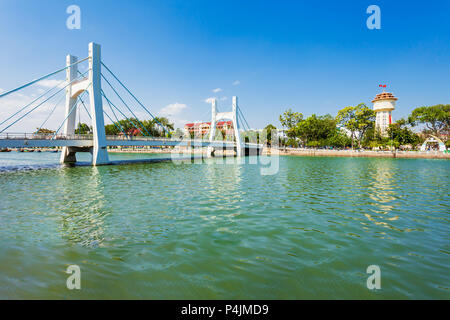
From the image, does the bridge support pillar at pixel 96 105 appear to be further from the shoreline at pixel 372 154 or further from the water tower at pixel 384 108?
the water tower at pixel 384 108

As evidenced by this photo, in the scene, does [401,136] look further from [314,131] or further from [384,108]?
[314,131]

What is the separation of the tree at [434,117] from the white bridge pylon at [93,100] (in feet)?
289

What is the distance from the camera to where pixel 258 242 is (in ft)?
20.9

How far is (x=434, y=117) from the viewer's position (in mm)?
70375

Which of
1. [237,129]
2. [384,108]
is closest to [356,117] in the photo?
[384,108]

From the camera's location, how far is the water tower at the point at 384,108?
268 feet

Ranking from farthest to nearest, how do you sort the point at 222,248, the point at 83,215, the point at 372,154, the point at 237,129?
1. the point at 372,154
2. the point at 237,129
3. the point at 83,215
4. the point at 222,248

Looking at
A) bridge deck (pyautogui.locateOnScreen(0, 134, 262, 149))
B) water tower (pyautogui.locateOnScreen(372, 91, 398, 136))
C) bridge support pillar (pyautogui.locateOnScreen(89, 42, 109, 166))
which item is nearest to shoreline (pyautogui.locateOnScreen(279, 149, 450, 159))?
water tower (pyautogui.locateOnScreen(372, 91, 398, 136))

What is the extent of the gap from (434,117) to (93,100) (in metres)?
89.9

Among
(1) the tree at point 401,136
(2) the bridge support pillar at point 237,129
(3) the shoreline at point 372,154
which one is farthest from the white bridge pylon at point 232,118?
(1) the tree at point 401,136

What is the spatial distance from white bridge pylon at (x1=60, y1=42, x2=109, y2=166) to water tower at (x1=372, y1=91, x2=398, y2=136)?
3353 inches

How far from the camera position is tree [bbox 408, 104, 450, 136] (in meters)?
69.2

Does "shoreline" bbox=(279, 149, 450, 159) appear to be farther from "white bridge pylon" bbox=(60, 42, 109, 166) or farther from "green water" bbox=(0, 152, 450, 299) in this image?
"green water" bbox=(0, 152, 450, 299)

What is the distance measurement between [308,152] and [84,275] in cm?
7779
